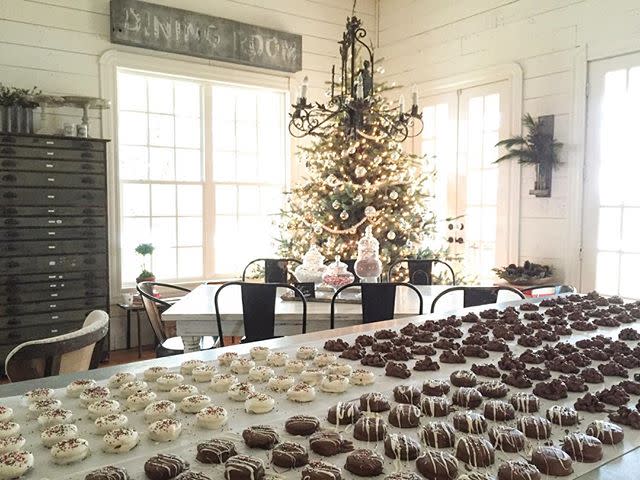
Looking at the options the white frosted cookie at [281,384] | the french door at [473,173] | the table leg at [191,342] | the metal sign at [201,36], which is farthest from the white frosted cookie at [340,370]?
the metal sign at [201,36]

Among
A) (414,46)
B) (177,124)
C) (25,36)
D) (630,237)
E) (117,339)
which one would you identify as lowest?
(117,339)

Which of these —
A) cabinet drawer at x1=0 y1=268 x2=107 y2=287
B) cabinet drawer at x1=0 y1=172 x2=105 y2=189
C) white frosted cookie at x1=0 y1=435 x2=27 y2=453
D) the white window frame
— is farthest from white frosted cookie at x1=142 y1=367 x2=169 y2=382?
the white window frame

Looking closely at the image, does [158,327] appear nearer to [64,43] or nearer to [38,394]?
[38,394]

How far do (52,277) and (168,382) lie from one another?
345cm

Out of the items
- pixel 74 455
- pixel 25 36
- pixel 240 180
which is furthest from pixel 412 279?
pixel 25 36

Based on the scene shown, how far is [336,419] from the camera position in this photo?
1321 millimetres

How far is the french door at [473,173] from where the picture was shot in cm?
529

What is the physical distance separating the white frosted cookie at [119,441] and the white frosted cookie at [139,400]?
0.21 meters

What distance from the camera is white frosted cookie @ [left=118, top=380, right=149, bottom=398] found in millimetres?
1510

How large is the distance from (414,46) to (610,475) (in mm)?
5840

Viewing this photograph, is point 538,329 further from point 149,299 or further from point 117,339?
point 117,339

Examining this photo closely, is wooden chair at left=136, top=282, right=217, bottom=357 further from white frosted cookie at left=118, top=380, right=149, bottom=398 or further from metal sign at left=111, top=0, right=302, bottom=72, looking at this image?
metal sign at left=111, top=0, right=302, bottom=72

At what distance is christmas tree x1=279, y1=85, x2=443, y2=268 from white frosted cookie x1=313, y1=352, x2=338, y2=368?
10.8 ft

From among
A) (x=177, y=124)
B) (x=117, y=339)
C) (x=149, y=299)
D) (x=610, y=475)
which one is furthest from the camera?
(x=177, y=124)
